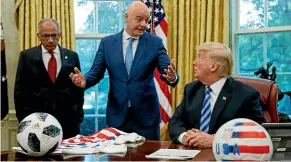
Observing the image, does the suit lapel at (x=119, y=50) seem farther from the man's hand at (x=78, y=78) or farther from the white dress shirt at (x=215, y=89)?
the white dress shirt at (x=215, y=89)

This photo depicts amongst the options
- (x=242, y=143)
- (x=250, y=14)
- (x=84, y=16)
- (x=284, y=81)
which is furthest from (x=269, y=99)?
(x=84, y=16)

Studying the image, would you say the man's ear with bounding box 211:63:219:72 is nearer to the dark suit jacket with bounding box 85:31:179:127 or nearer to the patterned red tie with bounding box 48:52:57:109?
the dark suit jacket with bounding box 85:31:179:127

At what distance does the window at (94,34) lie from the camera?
5.44 metres

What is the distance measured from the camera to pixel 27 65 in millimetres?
3934

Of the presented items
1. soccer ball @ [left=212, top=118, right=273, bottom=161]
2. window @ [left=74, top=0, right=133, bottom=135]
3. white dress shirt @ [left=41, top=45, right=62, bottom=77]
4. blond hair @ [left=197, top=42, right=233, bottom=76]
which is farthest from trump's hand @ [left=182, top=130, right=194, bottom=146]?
window @ [left=74, top=0, right=133, bottom=135]

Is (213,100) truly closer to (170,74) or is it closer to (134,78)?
(170,74)

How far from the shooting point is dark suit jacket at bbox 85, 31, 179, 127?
348 cm

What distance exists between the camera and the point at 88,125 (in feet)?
17.8

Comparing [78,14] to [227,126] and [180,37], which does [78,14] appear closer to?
[180,37]

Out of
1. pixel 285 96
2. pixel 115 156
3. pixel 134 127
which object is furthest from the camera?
pixel 285 96

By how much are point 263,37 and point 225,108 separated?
2.59 metres

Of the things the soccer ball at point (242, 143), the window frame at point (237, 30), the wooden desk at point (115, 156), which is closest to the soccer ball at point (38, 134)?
the wooden desk at point (115, 156)

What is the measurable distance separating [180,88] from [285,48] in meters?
1.17

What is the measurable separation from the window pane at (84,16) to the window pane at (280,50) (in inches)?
78.4
